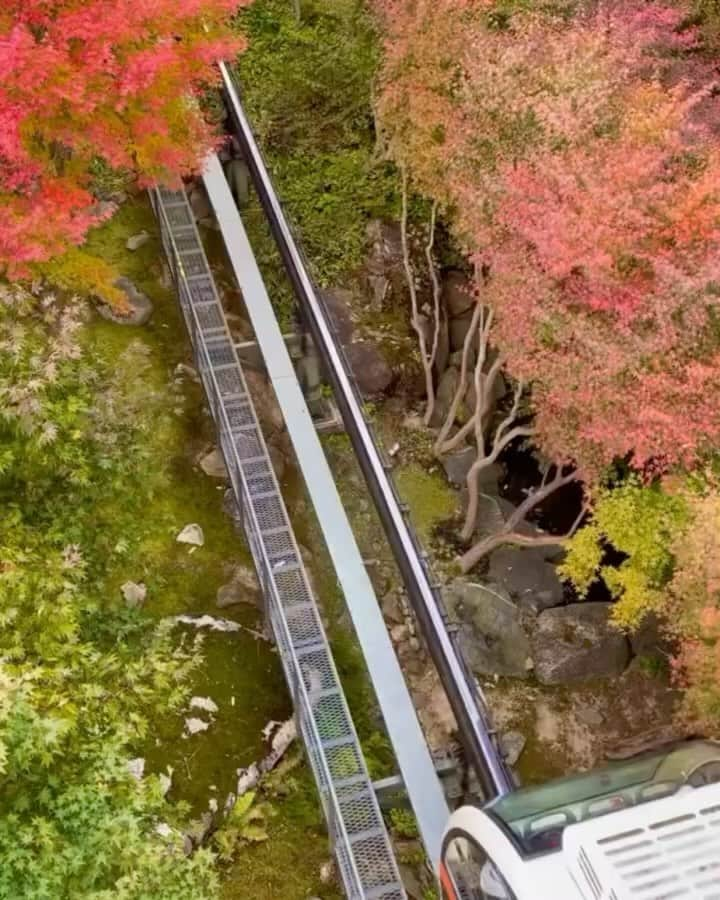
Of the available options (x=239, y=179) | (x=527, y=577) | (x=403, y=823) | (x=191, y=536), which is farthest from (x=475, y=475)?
(x=239, y=179)

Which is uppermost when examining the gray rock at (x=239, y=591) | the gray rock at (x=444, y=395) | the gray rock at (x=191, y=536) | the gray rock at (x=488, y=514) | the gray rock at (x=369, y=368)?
the gray rock at (x=369, y=368)

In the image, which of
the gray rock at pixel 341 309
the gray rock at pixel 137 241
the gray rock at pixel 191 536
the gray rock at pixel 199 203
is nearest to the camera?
the gray rock at pixel 191 536

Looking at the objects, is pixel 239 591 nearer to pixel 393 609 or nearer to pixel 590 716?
pixel 393 609

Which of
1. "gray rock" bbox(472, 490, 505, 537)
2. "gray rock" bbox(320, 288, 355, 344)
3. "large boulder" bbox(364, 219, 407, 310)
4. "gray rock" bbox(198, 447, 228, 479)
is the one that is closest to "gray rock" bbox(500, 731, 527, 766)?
"gray rock" bbox(472, 490, 505, 537)

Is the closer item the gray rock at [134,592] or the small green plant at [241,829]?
the small green plant at [241,829]

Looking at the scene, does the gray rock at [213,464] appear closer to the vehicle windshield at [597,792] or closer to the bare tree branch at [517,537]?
the bare tree branch at [517,537]

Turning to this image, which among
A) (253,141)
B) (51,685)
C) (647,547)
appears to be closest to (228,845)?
(51,685)

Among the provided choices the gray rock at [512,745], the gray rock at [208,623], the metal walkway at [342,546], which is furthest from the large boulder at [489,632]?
the gray rock at [208,623]

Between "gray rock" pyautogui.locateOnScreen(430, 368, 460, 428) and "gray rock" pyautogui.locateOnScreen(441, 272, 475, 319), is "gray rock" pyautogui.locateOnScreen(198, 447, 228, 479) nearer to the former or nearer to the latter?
"gray rock" pyautogui.locateOnScreen(430, 368, 460, 428)
